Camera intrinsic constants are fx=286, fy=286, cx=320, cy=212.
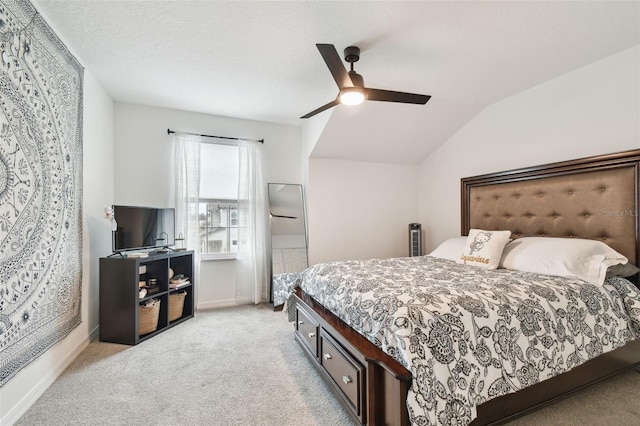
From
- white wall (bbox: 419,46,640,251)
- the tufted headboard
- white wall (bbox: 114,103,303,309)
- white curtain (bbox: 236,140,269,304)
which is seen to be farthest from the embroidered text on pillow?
white wall (bbox: 114,103,303,309)

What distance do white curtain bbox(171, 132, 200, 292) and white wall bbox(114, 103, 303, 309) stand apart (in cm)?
11

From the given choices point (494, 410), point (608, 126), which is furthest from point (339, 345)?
point (608, 126)

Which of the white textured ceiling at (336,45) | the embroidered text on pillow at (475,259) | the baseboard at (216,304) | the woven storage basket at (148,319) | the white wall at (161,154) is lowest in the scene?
the baseboard at (216,304)

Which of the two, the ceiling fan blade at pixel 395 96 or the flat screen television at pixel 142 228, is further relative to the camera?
the flat screen television at pixel 142 228

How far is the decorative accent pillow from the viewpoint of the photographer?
2.44 meters

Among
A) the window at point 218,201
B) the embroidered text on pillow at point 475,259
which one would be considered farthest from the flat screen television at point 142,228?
the embroidered text on pillow at point 475,259

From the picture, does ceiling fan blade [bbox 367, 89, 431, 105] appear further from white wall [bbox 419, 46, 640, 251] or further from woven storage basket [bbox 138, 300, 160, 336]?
woven storage basket [bbox 138, 300, 160, 336]

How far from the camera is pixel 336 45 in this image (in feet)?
7.23

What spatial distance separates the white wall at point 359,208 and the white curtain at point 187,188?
1.46 meters

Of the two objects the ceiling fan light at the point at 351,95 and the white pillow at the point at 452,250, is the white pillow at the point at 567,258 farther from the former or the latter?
the ceiling fan light at the point at 351,95

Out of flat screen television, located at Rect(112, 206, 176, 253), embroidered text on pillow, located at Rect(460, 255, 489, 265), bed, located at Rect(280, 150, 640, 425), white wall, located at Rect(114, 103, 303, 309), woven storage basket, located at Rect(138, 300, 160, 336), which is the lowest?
woven storage basket, located at Rect(138, 300, 160, 336)

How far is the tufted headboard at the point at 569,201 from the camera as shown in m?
2.20

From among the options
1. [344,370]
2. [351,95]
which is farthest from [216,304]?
[351,95]

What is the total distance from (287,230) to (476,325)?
9.27 feet
